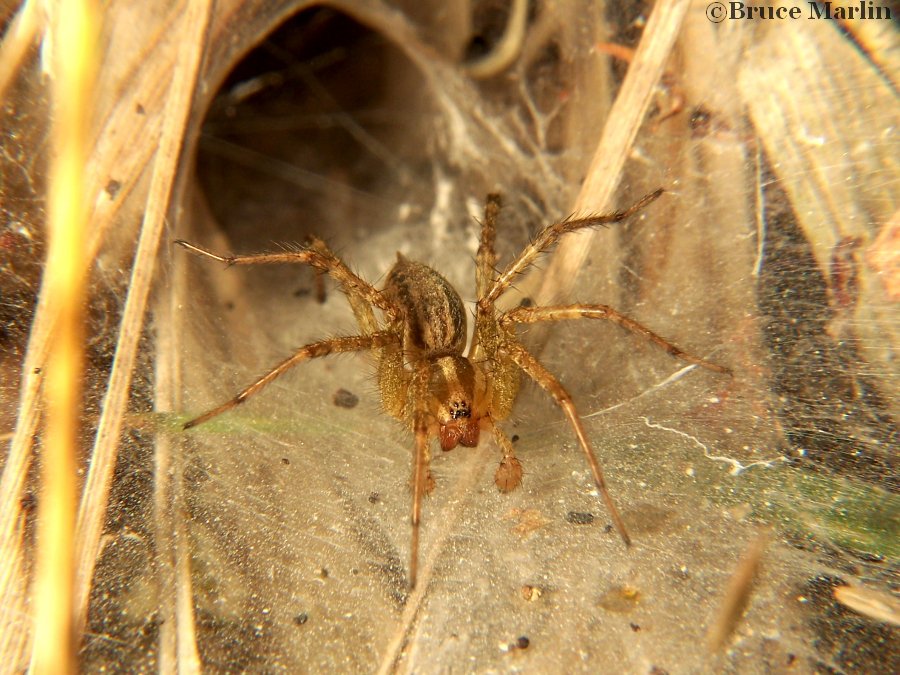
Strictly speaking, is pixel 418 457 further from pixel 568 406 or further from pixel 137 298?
pixel 137 298

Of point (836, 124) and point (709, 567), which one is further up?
point (836, 124)

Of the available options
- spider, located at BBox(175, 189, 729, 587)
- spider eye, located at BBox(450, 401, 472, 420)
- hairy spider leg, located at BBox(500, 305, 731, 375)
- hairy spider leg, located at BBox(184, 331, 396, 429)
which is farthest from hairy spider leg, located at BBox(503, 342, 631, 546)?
hairy spider leg, located at BBox(184, 331, 396, 429)

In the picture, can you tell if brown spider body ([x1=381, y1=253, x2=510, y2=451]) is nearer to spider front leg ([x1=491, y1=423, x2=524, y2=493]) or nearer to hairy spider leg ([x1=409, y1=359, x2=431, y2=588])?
hairy spider leg ([x1=409, y1=359, x2=431, y2=588])

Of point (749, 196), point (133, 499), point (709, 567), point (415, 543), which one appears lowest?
point (709, 567)

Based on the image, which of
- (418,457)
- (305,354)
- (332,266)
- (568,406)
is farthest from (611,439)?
(332,266)

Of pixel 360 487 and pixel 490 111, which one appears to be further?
pixel 490 111

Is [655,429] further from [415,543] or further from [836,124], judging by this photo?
[836,124]

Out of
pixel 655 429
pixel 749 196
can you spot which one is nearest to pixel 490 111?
pixel 749 196
